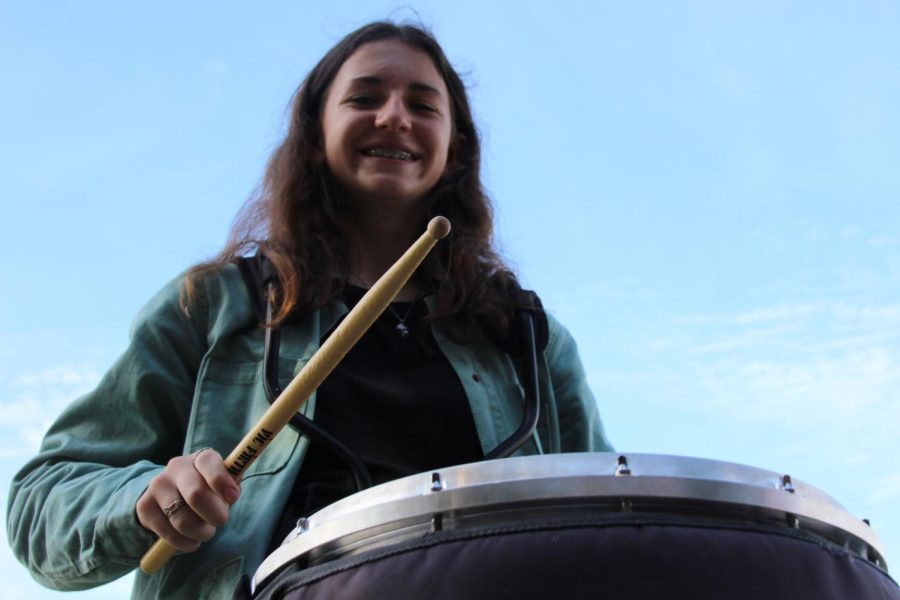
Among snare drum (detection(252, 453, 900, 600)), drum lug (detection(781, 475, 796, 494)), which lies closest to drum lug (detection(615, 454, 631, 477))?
snare drum (detection(252, 453, 900, 600))

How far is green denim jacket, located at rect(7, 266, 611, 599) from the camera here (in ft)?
5.11

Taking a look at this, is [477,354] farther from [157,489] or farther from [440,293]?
[157,489]

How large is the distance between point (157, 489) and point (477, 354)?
2.54 ft

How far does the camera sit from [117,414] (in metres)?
1.82

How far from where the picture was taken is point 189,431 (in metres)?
1.79

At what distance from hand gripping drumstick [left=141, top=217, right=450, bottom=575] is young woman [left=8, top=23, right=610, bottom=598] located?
1.9 inches

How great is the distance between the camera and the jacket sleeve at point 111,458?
1512mm

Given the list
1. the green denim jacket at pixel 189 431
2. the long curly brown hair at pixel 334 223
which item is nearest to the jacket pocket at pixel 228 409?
the green denim jacket at pixel 189 431

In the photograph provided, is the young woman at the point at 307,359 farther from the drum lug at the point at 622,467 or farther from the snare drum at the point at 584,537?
the drum lug at the point at 622,467

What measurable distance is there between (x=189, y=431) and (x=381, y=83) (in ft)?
2.45

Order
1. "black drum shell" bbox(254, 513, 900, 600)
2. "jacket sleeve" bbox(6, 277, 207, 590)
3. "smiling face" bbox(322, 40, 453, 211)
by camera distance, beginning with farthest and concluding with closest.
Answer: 1. "smiling face" bbox(322, 40, 453, 211)
2. "jacket sleeve" bbox(6, 277, 207, 590)
3. "black drum shell" bbox(254, 513, 900, 600)

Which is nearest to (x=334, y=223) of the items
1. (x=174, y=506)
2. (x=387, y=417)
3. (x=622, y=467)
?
(x=387, y=417)

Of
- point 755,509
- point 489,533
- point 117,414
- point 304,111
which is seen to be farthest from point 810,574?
point 304,111

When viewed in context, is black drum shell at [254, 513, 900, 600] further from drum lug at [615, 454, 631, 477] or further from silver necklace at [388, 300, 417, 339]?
silver necklace at [388, 300, 417, 339]
